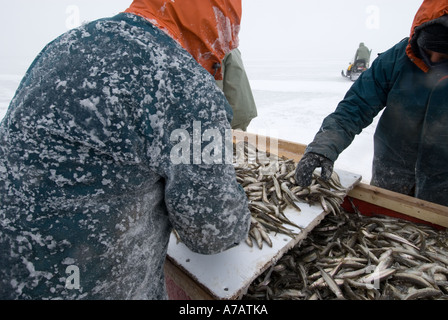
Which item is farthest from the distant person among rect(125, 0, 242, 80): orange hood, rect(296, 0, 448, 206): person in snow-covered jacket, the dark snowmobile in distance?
the dark snowmobile in distance

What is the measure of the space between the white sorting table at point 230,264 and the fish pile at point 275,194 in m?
0.06

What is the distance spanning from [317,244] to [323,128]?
1.28m

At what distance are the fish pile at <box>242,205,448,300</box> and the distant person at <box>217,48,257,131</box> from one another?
9.46 feet

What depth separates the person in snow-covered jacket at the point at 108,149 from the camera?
1025mm

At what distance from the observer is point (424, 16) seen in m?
2.46

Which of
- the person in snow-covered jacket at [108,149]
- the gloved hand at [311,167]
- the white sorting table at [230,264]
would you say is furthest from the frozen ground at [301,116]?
the person in snow-covered jacket at [108,149]

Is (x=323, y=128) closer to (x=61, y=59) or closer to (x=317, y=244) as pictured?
(x=317, y=244)

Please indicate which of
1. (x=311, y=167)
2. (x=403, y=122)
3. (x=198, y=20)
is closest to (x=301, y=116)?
(x=403, y=122)

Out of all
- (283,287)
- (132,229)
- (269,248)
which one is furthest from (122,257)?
(283,287)

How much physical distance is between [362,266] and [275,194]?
0.96 m

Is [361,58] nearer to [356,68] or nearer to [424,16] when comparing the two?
[356,68]

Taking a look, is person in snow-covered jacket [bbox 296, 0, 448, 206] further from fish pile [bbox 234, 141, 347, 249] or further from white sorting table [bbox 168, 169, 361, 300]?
white sorting table [bbox 168, 169, 361, 300]

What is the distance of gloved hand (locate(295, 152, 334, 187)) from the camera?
8.76 feet

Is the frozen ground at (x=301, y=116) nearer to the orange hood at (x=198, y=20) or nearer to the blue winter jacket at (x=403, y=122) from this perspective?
the blue winter jacket at (x=403, y=122)
